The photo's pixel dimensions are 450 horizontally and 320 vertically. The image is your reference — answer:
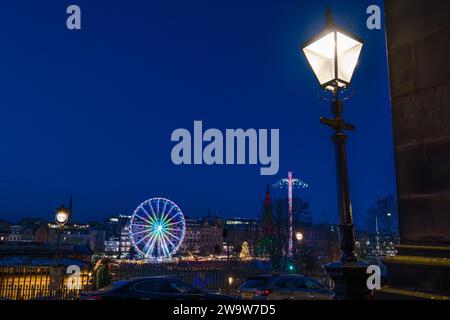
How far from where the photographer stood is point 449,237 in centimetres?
441

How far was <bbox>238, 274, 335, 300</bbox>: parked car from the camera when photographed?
14578 mm

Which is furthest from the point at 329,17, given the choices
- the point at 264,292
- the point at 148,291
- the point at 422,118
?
the point at 264,292

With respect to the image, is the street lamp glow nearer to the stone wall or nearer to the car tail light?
the stone wall

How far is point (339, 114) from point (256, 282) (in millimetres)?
10907

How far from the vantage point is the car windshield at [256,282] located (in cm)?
1485

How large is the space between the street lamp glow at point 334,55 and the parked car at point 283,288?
35.2 feet

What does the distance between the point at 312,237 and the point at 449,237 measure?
153370mm

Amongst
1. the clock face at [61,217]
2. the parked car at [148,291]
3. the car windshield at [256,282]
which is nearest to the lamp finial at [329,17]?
the parked car at [148,291]

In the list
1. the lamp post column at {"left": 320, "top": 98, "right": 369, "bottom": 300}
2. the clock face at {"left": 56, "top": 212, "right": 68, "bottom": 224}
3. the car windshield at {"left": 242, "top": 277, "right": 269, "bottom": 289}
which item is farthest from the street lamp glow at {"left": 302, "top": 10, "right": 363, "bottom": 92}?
the clock face at {"left": 56, "top": 212, "right": 68, "bottom": 224}

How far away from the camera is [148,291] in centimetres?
A: 1243

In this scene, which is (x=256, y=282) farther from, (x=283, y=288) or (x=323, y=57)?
(x=323, y=57)
